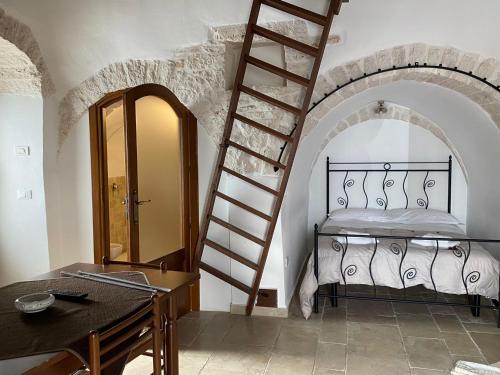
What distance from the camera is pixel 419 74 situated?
11.3 ft

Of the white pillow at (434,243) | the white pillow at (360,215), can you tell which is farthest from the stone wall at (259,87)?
the white pillow at (360,215)

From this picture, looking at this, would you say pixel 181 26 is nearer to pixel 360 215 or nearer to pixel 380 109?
pixel 380 109

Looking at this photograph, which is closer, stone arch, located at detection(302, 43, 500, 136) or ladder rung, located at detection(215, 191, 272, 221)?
stone arch, located at detection(302, 43, 500, 136)

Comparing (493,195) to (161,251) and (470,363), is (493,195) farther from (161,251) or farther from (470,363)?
(161,251)

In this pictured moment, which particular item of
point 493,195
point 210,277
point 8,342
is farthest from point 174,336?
point 493,195

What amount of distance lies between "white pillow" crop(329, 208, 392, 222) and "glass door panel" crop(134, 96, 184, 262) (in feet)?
6.89

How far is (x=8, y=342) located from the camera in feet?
4.56

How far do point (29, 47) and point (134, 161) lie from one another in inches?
46.4

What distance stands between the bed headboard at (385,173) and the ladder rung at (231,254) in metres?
2.31

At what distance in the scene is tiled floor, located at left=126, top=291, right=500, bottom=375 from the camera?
108 inches

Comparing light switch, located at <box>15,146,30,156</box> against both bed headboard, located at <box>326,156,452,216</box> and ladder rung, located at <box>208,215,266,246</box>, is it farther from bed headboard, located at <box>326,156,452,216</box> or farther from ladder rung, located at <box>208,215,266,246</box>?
bed headboard, located at <box>326,156,452,216</box>

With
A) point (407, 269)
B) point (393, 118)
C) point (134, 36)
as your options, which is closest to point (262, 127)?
point (134, 36)

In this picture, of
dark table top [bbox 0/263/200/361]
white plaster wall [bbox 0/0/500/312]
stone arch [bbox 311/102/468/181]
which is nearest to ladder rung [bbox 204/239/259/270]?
white plaster wall [bbox 0/0/500/312]

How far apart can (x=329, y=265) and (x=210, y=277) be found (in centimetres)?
107
